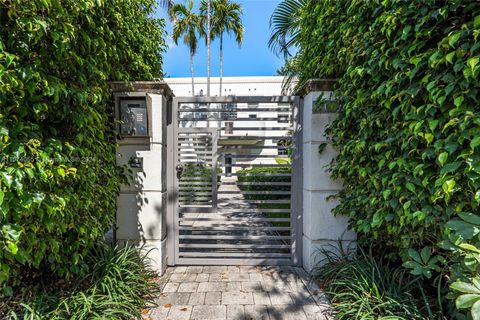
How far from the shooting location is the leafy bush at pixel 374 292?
1948 mm

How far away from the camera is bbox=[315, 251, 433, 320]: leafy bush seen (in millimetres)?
1948

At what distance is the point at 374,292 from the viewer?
6.90 ft

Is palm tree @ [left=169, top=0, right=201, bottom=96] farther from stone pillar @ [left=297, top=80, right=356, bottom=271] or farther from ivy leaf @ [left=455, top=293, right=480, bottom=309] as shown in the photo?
ivy leaf @ [left=455, top=293, right=480, bottom=309]

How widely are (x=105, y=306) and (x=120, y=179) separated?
1.26 m

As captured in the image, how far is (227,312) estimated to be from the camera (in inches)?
87.5

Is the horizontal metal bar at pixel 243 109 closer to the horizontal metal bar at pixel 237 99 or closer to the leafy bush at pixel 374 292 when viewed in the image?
the horizontal metal bar at pixel 237 99

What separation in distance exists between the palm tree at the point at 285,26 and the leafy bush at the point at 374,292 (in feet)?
11.2

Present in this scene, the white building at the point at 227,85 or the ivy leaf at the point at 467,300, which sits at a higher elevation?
Result: the white building at the point at 227,85

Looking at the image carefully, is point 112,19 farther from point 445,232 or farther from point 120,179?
point 445,232

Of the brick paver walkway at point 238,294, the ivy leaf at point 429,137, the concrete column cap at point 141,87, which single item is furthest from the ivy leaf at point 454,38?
the concrete column cap at point 141,87

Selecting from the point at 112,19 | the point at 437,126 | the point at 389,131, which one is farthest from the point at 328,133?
the point at 112,19

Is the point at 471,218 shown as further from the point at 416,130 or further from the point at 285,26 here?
the point at 285,26

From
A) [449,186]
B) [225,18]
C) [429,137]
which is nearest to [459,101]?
[429,137]

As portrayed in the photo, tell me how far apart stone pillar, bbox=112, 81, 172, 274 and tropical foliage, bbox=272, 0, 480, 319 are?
2059 millimetres
